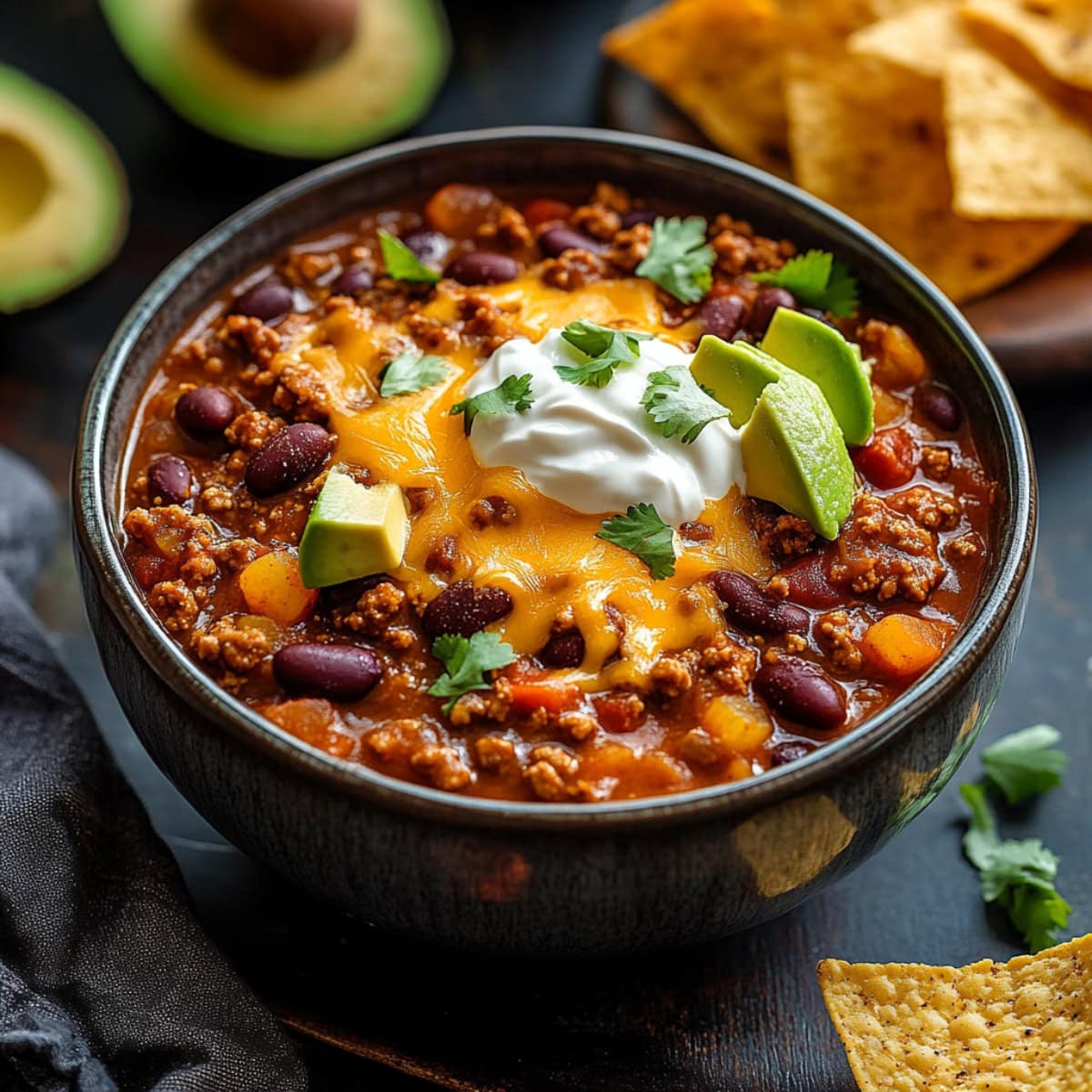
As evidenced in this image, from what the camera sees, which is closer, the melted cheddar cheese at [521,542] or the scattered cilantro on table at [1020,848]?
the melted cheddar cheese at [521,542]

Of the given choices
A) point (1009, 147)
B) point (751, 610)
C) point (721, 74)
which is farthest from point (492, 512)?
point (721, 74)

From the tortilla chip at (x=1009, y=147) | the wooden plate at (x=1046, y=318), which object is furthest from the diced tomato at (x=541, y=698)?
the tortilla chip at (x=1009, y=147)

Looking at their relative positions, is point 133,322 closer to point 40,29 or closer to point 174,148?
point 174,148

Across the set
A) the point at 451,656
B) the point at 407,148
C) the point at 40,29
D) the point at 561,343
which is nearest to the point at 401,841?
the point at 451,656

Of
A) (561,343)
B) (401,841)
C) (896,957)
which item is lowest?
(896,957)

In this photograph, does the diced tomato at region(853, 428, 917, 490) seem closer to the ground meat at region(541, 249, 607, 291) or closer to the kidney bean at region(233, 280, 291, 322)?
the ground meat at region(541, 249, 607, 291)

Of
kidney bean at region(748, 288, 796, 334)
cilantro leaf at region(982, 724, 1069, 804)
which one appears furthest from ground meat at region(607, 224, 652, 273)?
cilantro leaf at region(982, 724, 1069, 804)

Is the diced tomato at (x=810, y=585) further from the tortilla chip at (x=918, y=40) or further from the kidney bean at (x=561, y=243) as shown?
the tortilla chip at (x=918, y=40)

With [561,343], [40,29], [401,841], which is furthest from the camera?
[40,29]
